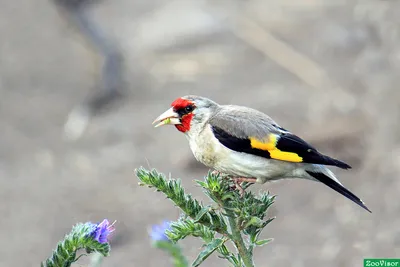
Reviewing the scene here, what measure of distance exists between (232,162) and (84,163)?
5.14 m

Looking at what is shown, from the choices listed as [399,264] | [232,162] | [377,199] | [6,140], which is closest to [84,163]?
[6,140]

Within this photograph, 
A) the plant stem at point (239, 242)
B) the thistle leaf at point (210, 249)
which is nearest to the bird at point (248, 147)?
the plant stem at point (239, 242)

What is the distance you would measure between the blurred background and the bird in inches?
108

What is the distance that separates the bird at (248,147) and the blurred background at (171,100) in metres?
2.75

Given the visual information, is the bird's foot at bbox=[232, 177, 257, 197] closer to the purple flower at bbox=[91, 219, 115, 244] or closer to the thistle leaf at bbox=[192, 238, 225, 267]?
the thistle leaf at bbox=[192, 238, 225, 267]

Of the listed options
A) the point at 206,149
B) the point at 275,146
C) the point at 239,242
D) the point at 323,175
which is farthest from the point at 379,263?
the point at 239,242

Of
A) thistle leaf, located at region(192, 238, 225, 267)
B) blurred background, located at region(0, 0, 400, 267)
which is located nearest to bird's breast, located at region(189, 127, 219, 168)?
thistle leaf, located at region(192, 238, 225, 267)

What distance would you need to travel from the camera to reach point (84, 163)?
25.2 feet

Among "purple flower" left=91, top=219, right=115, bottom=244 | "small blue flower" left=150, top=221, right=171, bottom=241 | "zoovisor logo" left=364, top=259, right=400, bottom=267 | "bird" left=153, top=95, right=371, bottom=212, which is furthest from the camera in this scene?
"zoovisor logo" left=364, top=259, right=400, bottom=267

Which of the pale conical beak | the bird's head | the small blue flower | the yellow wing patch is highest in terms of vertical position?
the bird's head

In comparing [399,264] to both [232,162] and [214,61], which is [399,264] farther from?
[214,61]

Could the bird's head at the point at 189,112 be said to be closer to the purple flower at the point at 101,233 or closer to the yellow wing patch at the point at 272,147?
the yellow wing patch at the point at 272,147

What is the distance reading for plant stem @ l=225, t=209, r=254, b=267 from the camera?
2189mm

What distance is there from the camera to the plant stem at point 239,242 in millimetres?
2189
